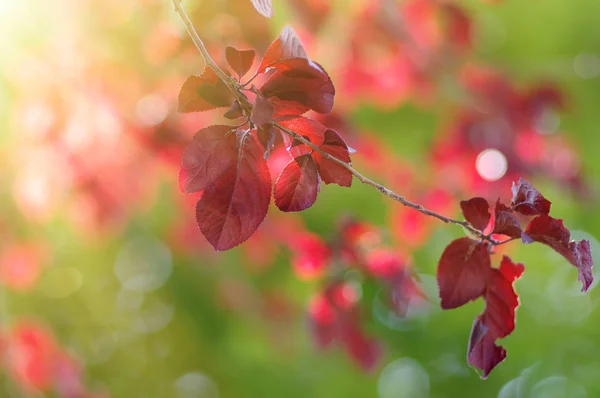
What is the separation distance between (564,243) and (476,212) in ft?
0.33

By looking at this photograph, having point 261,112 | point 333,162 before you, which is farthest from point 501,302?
point 261,112

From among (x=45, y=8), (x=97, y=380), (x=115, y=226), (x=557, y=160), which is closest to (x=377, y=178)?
(x=557, y=160)

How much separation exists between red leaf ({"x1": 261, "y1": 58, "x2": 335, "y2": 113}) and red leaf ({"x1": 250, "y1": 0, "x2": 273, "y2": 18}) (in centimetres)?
5

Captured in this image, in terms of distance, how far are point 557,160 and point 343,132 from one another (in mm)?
1310

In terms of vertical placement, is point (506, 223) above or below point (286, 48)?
below

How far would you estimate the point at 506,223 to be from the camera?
660 millimetres

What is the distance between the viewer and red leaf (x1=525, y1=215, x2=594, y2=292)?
65 cm

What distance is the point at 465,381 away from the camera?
397 centimetres

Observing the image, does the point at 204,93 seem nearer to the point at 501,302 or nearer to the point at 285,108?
the point at 285,108

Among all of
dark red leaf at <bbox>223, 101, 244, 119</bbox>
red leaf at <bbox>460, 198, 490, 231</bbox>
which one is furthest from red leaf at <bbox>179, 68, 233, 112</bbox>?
red leaf at <bbox>460, 198, 490, 231</bbox>

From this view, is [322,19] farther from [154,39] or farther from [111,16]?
[111,16]

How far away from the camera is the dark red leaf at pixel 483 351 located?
0.67 m

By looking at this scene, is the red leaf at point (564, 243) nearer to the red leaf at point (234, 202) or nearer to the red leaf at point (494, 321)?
the red leaf at point (494, 321)

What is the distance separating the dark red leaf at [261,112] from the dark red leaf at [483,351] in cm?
34
